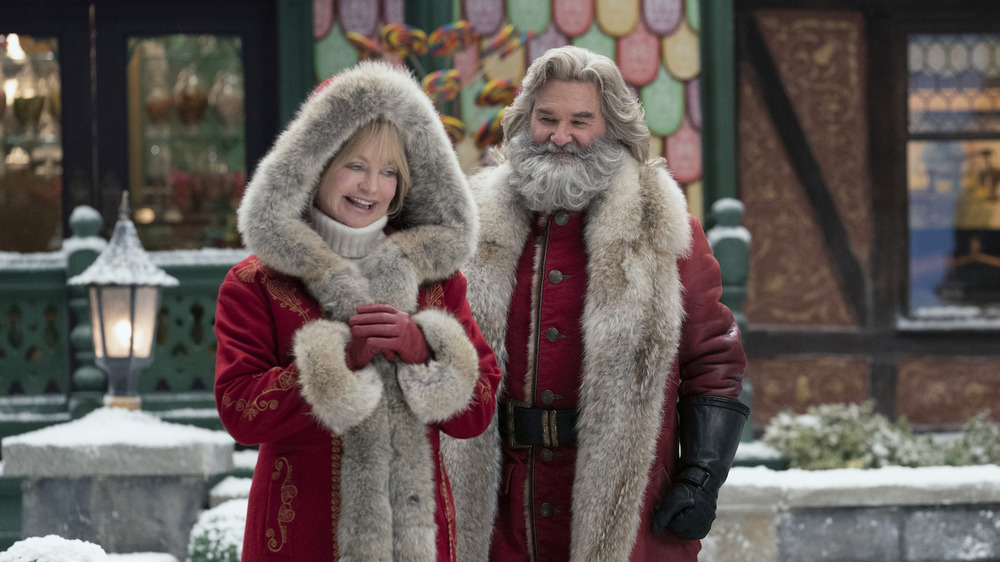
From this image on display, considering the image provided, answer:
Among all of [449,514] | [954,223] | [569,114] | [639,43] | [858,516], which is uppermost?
[639,43]

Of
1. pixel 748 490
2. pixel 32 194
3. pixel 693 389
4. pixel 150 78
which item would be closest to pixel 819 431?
pixel 748 490

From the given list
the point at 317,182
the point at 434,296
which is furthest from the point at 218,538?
the point at 317,182

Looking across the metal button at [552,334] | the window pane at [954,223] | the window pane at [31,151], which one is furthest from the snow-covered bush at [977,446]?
the window pane at [31,151]

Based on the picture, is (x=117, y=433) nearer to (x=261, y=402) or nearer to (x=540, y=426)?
(x=540, y=426)

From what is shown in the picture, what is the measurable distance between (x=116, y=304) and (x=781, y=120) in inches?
183

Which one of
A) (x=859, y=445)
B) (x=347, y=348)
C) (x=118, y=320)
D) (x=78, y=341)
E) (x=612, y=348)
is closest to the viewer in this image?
(x=347, y=348)

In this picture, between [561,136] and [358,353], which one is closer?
[358,353]

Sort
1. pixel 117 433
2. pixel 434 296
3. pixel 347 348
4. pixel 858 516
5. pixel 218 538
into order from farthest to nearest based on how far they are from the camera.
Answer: pixel 858 516, pixel 117 433, pixel 218 538, pixel 434 296, pixel 347 348

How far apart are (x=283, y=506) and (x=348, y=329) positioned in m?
0.42

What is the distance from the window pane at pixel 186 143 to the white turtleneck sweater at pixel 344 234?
4920 mm

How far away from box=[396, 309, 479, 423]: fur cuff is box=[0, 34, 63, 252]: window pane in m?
5.66

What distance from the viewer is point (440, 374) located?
230cm

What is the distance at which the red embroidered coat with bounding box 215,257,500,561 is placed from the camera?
2.17 meters

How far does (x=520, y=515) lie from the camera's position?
2783 mm
